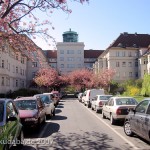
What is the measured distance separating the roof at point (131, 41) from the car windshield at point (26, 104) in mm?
65533

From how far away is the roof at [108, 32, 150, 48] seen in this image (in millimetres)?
79250

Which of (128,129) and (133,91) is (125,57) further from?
(128,129)

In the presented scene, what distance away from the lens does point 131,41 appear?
81.8 meters

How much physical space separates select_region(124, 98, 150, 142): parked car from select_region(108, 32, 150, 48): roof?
68390mm

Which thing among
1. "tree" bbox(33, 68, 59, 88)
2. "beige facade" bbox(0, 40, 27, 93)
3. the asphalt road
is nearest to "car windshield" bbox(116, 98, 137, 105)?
the asphalt road

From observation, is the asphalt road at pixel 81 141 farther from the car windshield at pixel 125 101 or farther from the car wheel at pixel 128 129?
the car windshield at pixel 125 101

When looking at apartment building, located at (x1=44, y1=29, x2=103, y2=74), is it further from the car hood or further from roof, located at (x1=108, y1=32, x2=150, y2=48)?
the car hood

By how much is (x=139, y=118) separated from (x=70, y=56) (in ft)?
338

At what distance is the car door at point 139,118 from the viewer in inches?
384

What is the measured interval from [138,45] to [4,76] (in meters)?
44.6

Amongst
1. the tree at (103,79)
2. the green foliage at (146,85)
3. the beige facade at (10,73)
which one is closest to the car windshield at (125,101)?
the green foliage at (146,85)

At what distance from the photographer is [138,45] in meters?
81.4

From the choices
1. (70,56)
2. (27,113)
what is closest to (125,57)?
(70,56)

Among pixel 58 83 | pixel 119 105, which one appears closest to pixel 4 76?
pixel 58 83
